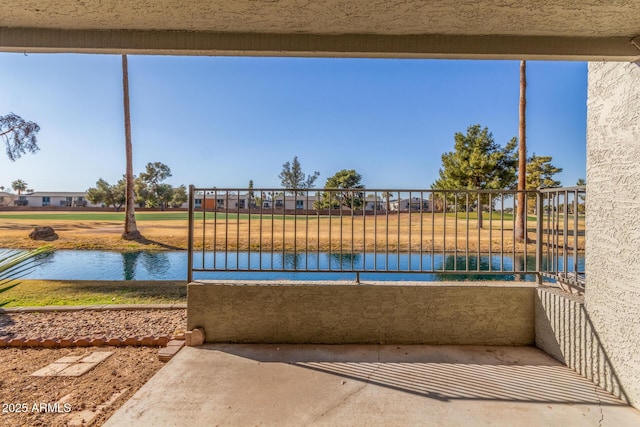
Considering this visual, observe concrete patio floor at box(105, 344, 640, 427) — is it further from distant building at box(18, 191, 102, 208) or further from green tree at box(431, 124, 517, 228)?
distant building at box(18, 191, 102, 208)

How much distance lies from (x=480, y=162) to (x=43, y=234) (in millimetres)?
21685

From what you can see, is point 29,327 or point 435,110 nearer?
point 29,327

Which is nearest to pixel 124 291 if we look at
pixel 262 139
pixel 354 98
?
pixel 354 98

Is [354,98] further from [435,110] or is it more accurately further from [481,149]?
[481,149]

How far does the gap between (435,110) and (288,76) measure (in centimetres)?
1008

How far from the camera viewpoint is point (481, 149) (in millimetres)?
16438

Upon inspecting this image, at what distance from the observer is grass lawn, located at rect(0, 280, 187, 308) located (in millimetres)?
5145

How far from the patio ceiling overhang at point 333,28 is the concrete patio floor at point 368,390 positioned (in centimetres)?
230

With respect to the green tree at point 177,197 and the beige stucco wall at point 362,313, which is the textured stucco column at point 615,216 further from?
the green tree at point 177,197

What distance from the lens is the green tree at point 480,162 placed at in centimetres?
1595

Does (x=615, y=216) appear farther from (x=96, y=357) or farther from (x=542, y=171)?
(x=542, y=171)

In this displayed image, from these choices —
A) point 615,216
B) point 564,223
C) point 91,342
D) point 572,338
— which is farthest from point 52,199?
point 615,216

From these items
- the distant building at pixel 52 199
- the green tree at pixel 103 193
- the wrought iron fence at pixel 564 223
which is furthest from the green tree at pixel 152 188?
the wrought iron fence at pixel 564 223

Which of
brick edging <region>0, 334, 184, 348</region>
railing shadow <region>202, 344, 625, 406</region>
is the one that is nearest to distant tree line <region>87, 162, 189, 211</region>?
brick edging <region>0, 334, 184, 348</region>
